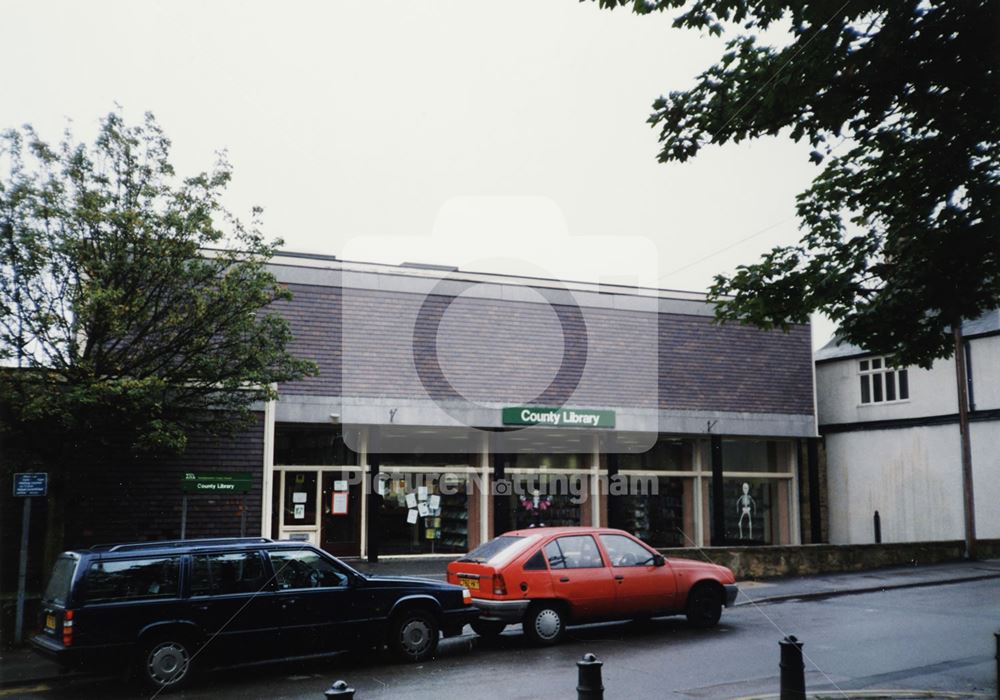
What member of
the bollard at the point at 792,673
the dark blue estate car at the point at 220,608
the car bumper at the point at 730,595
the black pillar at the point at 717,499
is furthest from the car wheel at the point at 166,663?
the black pillar at the point at 717,499

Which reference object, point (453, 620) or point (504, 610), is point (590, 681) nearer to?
point (453, 620)

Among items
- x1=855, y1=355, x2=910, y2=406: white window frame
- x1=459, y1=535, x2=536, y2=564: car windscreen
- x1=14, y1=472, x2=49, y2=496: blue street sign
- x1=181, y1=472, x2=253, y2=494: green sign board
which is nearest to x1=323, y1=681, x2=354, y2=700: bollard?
x1=459, y1=535, x2=536, y2=564: car windscreen

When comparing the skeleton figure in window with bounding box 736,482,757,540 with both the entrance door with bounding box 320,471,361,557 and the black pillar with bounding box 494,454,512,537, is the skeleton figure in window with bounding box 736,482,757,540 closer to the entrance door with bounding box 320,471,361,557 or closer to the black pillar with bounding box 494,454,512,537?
the black pillar with bounding box 494,454,512,537

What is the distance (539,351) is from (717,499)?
7.60 metres

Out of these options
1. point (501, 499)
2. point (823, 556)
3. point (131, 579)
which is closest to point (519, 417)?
point (501, 499)

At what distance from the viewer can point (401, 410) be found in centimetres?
2116

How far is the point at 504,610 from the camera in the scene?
11328 millimetres

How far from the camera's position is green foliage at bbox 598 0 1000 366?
28.3 feet

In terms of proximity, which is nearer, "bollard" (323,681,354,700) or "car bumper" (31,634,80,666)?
"bollard" (323,681,354,700)

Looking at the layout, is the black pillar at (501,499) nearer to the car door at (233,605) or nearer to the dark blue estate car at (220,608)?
the dark blue estate car at (220,608)

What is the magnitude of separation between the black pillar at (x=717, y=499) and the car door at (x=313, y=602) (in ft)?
56.4

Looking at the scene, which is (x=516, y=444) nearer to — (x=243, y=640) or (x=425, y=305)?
(x=425, y=305)

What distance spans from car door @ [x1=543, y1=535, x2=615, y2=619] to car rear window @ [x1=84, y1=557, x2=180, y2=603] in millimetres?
4860

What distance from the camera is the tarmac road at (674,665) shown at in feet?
29.3
